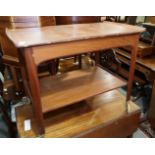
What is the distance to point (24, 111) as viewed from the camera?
126cm

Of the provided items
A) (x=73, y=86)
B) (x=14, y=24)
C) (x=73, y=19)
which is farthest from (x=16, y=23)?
(x=73, y=86)

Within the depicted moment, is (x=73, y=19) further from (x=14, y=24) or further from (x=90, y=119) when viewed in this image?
(x=90, y=119)

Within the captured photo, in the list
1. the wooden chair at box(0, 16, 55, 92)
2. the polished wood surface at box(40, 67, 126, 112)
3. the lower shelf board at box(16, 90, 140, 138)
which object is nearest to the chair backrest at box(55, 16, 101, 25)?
the wooden chair at box(0, 16, 55, 92)

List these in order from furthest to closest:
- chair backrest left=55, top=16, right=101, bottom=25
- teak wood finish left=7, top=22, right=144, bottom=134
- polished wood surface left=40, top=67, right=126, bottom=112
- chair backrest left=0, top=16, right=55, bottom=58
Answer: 1. chair backrest left=55, top=16, right=101, bottom=25
2. chair backrest left=0, top=16, right=55, bottom=58
3. polished wood surface left=40, top=67, right=126, bottom=112
4. teak wood finish left=7, top=22, right=144, bottom=134

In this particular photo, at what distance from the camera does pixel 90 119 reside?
1.17 metres

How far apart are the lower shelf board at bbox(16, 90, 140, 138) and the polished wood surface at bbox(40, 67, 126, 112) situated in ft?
0.67

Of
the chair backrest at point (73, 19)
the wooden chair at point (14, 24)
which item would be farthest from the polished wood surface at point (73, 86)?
the chair backrest at point (73, 19)

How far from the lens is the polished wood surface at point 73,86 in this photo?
100cm

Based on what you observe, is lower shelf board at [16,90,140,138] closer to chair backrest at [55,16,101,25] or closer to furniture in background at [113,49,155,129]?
furniture in background at [113,49,155,129]

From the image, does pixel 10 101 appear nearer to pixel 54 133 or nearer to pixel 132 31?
pixel 54 133

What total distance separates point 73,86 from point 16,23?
64 cm

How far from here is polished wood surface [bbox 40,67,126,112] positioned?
1001 millimetres

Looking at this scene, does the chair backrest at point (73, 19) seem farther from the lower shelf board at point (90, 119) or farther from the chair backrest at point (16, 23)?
the lower shelf board at point (90, 119)

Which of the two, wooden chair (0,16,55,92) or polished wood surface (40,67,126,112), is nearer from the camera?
polished wood surface (40,67,126,112)
